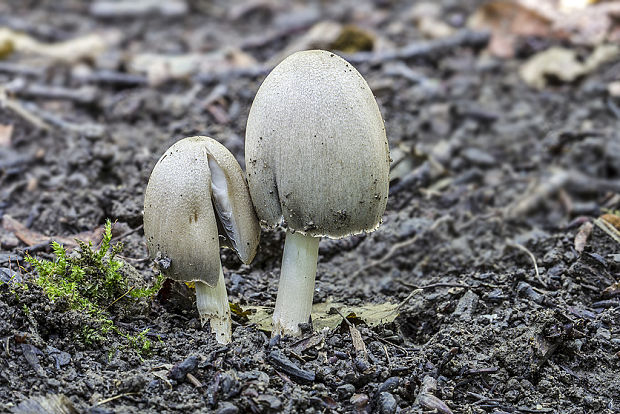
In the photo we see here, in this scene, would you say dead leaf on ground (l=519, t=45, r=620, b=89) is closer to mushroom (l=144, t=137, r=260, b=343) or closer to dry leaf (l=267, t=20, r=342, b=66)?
dry leaf (l=267, t=20, r=342, b=66)

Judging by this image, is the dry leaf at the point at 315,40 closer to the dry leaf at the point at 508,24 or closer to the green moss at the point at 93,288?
the dry leaf at the point at 508,24

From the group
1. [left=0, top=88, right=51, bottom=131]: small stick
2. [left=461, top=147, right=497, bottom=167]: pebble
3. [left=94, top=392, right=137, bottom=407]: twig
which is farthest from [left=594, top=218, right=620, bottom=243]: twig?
[left=0, top=88, right=51, bottom=131]: small stick

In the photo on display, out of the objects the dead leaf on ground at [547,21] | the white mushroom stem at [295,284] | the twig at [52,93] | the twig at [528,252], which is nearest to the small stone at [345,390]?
the white mushroom stem at [295,284]

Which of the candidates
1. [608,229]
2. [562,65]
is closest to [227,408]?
[608,229]

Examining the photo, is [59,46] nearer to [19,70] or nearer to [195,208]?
[19,70]

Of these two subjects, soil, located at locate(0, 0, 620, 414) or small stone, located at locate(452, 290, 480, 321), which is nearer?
soil, located at locate(0, 0, 620, 414)

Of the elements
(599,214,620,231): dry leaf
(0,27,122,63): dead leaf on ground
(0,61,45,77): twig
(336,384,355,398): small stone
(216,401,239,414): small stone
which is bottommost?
(336,384,355,398): small stone

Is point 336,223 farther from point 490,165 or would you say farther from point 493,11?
point 493,11
